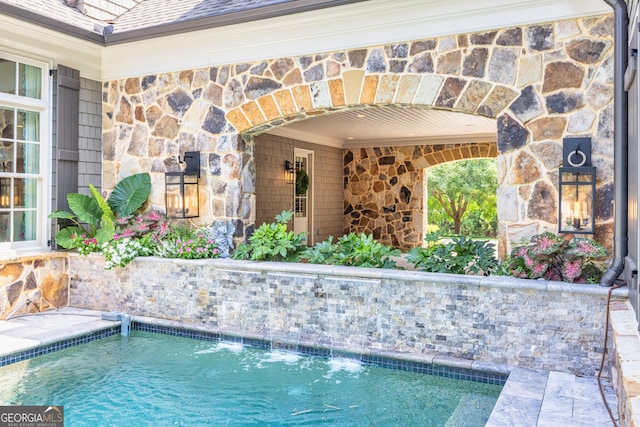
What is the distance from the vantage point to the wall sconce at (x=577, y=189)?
4.57 meters

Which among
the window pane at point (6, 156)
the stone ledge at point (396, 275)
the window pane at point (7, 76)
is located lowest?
the stone ledge at point (396, 275)

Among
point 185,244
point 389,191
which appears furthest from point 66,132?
point 389,191

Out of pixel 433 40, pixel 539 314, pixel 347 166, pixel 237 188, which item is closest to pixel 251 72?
pixel 237 188

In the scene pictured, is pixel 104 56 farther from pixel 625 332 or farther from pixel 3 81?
pixel 625 332

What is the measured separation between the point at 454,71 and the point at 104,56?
15.0 feet

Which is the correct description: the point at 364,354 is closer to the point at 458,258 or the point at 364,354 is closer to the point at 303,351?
the point at 303,351

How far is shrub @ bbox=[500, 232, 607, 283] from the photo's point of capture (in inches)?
173

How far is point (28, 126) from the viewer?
6414 mm

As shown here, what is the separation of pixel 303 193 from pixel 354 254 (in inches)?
237

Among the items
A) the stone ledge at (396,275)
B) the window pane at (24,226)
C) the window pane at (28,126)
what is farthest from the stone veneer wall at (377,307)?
the window pane at (28,126)

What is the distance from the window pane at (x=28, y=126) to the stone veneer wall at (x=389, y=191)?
26.0 ft

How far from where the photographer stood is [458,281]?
4.57m

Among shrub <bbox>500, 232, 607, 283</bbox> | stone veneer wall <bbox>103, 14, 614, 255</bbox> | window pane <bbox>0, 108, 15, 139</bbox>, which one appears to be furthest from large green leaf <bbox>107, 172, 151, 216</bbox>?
shrub <bbox>500, 232, 607, 283</bbox>

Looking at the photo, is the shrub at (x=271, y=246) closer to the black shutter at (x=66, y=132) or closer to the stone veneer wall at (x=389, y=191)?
the black shutter at (x=66, y=132)
